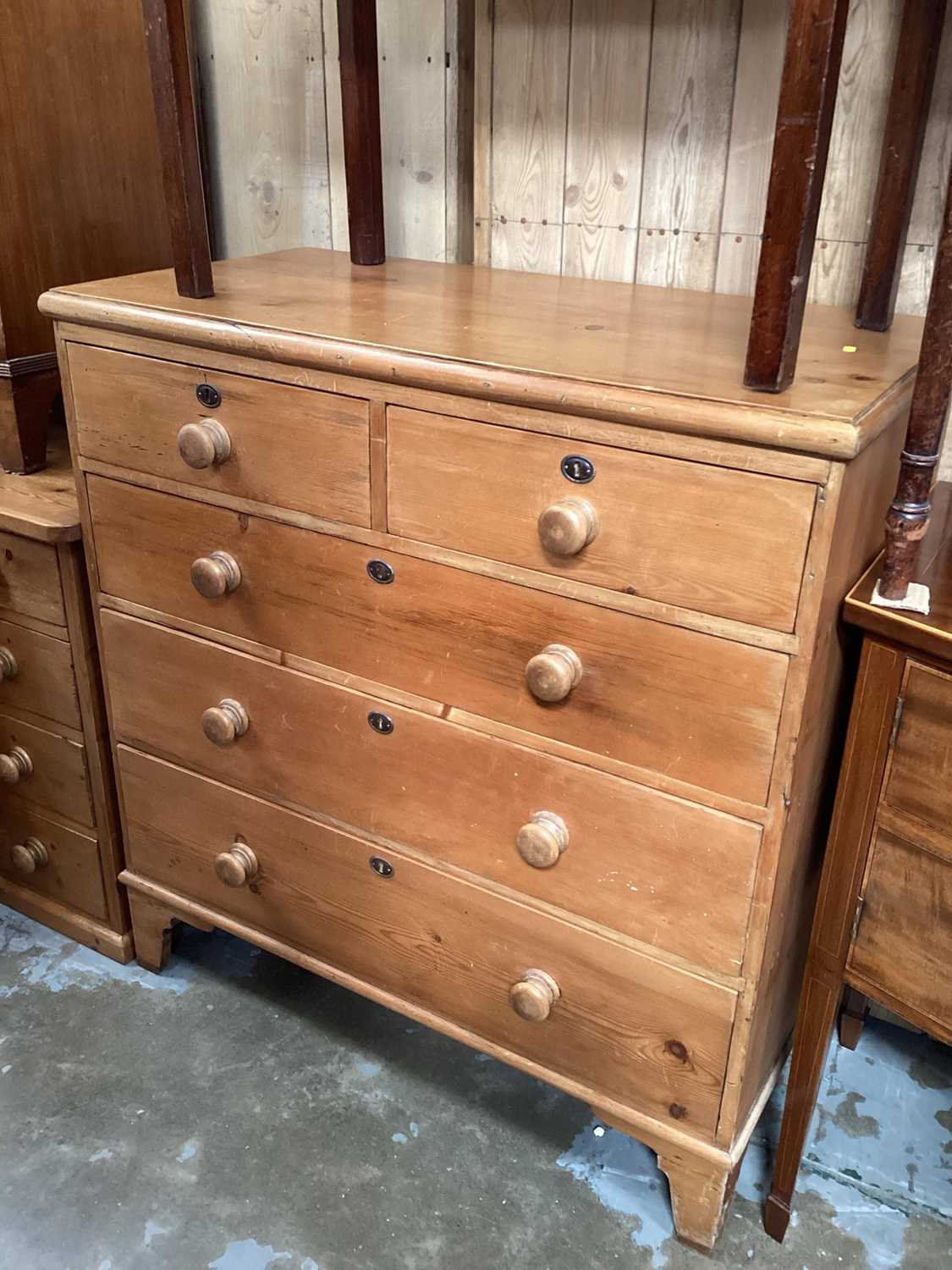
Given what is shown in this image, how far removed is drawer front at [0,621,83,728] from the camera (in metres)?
1.72

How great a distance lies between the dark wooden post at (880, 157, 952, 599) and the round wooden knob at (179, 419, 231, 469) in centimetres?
78

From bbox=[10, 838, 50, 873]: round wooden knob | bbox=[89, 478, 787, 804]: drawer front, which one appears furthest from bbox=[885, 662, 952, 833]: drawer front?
bbox=[10, 838, 50, 873]: round wooden knob

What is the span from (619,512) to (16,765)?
1.24 meters

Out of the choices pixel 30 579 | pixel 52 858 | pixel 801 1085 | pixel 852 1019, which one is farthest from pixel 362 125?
pixel 852 1019

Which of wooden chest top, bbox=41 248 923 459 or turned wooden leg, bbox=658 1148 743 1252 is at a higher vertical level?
wooden chest top, bbox=41 248 923 459

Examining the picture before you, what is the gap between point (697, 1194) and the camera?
4.61 feet

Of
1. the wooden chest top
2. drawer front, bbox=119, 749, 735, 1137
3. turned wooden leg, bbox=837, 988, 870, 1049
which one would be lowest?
turned wooden leg, bbox=837, 988, 870, 1049

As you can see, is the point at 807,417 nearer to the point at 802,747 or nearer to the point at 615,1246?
the point at 802,747

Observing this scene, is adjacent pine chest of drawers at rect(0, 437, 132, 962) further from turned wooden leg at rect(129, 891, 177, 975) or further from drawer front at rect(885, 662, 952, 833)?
drawer front at rect(885, 662, 952, 833)

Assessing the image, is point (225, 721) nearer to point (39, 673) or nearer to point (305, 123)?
point (39, 673)

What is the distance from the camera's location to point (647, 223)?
5.24 ft

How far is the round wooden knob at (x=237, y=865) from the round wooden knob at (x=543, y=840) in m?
0.50

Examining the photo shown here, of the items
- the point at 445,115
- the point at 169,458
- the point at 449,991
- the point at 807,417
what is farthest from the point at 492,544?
the point at 445,115

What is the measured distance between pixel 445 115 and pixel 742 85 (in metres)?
0.47
